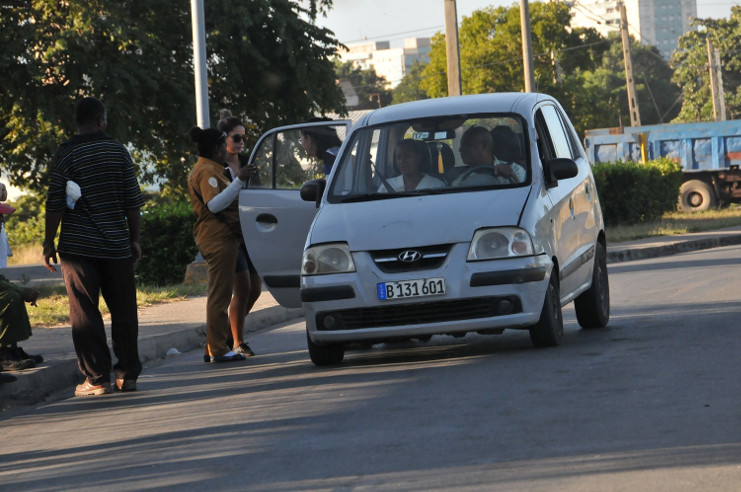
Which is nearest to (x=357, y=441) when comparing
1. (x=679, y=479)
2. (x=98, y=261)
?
(x=679, y=479)

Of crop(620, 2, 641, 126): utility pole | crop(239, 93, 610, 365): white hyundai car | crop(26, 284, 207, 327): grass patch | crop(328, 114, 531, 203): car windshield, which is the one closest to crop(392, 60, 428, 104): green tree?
crop(620, 2, 641, 126): utility pole

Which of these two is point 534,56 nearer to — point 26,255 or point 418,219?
point 26,255

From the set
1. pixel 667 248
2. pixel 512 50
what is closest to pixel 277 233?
pixel 667 248

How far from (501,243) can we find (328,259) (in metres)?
1.15

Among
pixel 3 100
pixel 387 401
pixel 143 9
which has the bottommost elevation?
pixel 387 401

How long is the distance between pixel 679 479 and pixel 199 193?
19.6 ft

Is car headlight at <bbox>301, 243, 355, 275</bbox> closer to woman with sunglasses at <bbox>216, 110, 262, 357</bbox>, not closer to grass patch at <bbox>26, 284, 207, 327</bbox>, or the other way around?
woman with sunglasses at <bbox>216, 110, 262, 357</bbox>

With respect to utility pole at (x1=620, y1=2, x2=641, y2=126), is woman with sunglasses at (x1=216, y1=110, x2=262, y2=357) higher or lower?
lower

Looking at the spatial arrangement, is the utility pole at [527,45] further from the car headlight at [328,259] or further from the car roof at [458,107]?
the car headlight at [328,259]

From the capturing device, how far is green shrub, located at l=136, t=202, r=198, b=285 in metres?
19.1

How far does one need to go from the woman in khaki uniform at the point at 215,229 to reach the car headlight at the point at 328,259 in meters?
1.52

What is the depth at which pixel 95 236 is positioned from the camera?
8.91 meters

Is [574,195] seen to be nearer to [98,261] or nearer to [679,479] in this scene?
[98,261]

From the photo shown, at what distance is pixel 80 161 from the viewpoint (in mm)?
8820
